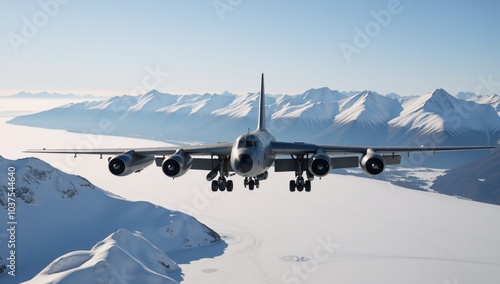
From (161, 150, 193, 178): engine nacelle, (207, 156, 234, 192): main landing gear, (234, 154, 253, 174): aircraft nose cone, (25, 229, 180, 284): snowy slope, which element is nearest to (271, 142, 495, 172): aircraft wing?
(207, 156, 234, 192): main landing gear

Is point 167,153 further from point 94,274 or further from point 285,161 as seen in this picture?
point 94,274

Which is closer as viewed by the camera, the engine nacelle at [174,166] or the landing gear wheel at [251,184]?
the engine nacelle at [174,166]

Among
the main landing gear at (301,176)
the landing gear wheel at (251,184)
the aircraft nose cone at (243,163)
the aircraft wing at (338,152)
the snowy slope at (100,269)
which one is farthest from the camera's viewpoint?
the snowy slope at (100,269)

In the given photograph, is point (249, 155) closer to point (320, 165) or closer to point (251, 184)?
point (320, 165)

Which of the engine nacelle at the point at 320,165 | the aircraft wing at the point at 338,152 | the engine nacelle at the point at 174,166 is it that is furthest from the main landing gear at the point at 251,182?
the engine nacelle at the point at 320,165

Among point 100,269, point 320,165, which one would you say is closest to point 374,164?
point 320,165

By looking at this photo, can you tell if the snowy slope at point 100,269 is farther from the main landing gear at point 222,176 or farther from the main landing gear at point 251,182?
the main landing gear at point 251,182

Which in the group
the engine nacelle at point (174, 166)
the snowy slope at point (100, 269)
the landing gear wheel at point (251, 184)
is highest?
the engine nacelle at point (174, 166)
